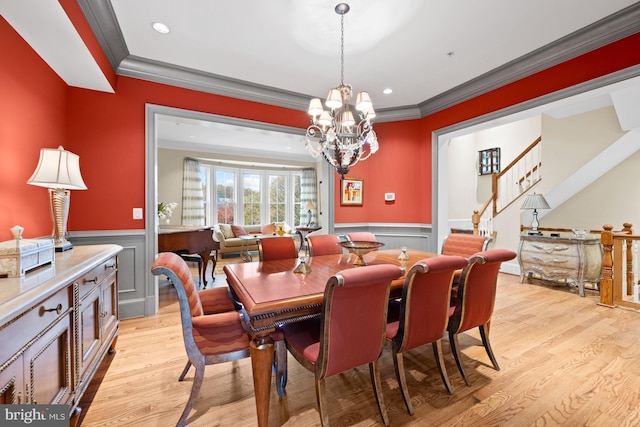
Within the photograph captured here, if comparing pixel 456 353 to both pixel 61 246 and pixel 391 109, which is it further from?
pixel 391 109

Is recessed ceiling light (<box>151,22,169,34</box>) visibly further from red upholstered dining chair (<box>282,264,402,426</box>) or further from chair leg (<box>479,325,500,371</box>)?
chair leg (<box>479,325,500,371</box>)

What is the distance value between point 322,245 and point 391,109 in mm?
2894

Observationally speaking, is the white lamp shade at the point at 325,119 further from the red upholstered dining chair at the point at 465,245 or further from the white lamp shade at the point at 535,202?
the white lamp shade at the point at 535,202

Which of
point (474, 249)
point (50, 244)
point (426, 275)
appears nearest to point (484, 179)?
point (474, 249)

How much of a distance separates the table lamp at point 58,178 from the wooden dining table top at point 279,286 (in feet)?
4.04

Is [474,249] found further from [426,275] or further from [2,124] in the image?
[2,124]

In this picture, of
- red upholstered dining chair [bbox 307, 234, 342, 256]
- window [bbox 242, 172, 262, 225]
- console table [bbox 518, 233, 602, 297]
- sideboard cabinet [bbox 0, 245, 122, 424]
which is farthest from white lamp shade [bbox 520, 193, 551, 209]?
window [bbox 242, 172, 262, 225]

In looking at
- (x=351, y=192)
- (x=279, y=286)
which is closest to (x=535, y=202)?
(x=351, y=192)

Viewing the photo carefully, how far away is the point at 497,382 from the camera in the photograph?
1.96 metres

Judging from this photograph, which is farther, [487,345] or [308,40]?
[308,40]

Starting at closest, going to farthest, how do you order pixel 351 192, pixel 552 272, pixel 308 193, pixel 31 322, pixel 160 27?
pixel 31 322
pixel 160 27
pixel 552 272
pixel 351 192
pixel 308 193

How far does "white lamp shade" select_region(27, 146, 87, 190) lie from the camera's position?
180cm

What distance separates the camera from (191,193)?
22.9ft

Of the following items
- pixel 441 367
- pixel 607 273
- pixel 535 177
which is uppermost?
pixel 535 177
